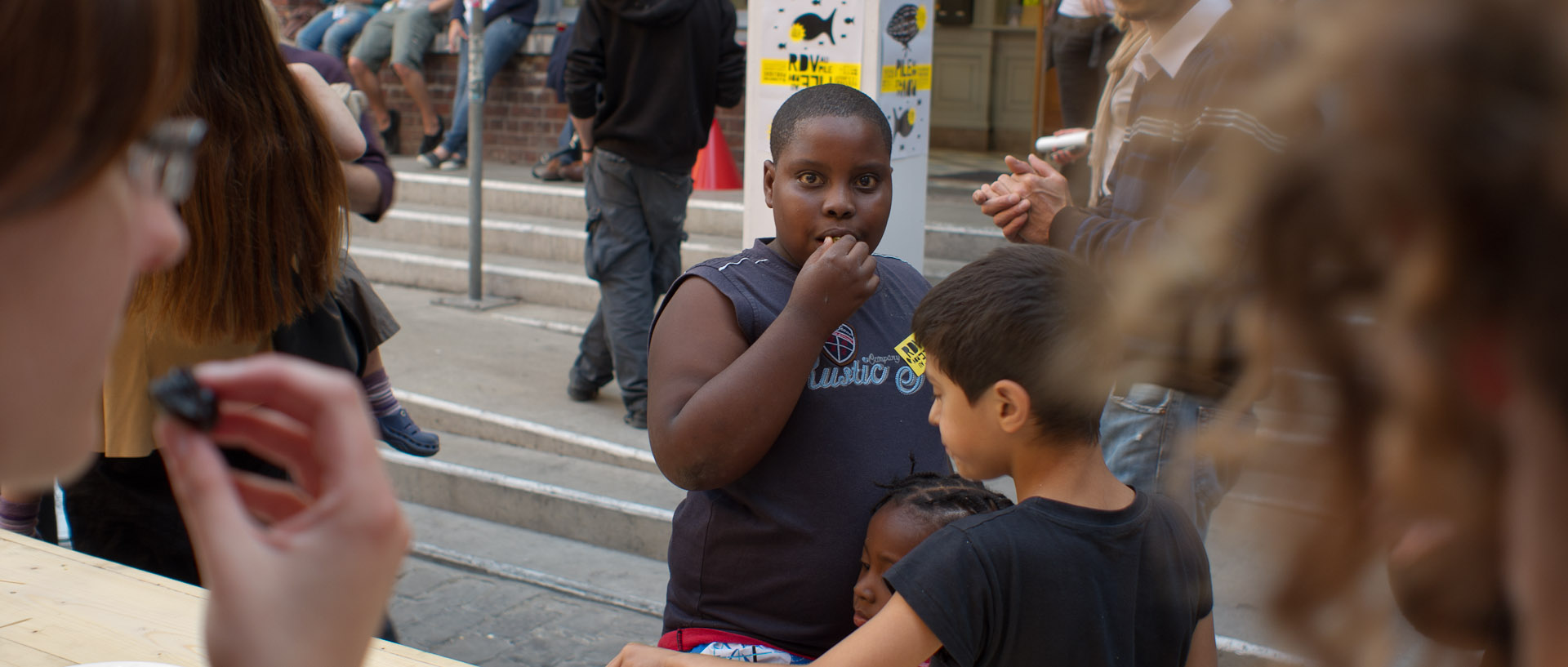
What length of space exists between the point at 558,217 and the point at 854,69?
151 inches

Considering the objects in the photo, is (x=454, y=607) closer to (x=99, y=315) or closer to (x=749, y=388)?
(x=749, y=388)

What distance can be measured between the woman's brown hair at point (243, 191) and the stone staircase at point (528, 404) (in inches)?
77.5

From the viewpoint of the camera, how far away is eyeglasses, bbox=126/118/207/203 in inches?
29.6

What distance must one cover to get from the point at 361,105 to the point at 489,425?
2.32 meters

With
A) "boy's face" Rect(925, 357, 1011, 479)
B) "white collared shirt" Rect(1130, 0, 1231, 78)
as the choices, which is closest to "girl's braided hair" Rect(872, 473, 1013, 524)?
"boy's face" Rect(925, 357, 1011, 479)

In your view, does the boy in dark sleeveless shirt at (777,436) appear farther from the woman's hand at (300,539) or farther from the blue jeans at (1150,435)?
the woman's hand at (300,539)

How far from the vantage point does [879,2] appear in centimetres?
430

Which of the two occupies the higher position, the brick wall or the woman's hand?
the woman's hand

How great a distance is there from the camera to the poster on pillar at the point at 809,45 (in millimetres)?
4352

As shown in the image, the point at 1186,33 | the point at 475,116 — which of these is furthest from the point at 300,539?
the point at 475,116

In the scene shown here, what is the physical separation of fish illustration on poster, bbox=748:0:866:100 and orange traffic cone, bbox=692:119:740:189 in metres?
2.41

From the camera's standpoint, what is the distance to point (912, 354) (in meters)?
2.07

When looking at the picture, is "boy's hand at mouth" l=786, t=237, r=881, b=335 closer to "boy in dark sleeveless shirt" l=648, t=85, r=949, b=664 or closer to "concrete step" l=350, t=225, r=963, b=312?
"boy in dark sleeveless shirt" l=648, t=85, r=949, b=664

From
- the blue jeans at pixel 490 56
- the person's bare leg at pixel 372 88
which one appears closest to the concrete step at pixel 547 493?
the blue jeans at pixel 490 56
